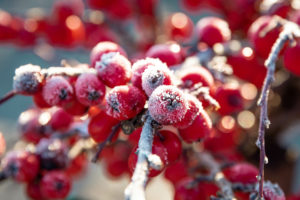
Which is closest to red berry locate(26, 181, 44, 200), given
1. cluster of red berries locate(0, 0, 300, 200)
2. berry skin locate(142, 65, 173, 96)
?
cluster of red berries locate(0, 0, 300, 200)

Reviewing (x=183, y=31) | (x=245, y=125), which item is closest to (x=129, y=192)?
(x=245, y=125)

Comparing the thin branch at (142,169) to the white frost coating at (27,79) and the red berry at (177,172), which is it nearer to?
the white frost coating at (27,79)

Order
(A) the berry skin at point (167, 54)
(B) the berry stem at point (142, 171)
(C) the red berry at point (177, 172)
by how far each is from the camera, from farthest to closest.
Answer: (C) the red berry at point (177, 172)
(A) the berry skin at point (167, 54)
(B) the berry stem at point (142, 171)

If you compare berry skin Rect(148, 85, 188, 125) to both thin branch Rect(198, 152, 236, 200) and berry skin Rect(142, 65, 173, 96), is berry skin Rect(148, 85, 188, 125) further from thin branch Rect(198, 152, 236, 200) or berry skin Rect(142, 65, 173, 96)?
thin branch Rect(198, 152, 236, 200)

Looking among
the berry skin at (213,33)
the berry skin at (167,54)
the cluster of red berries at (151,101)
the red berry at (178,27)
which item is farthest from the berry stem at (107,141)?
A: the red berry at (178,27)

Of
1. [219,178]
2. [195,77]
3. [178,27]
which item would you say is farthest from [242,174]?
[178,27]

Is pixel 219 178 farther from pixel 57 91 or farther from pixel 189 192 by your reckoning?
pixel 57 91
